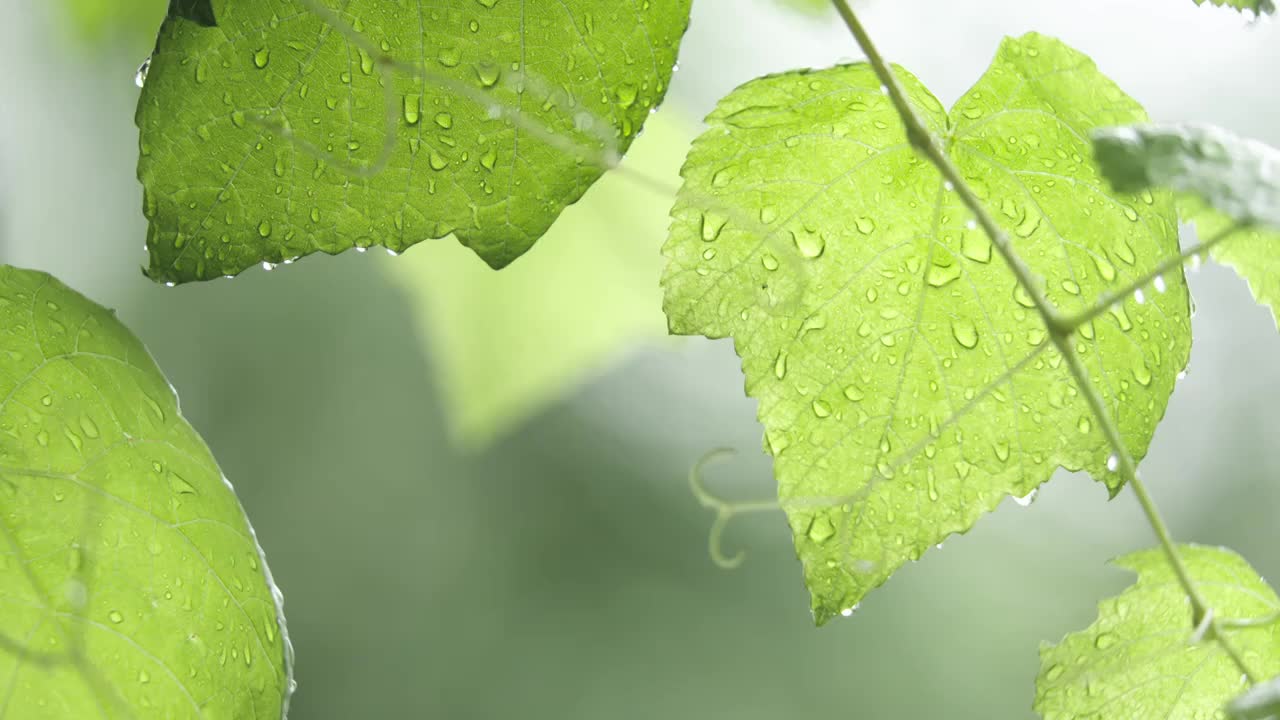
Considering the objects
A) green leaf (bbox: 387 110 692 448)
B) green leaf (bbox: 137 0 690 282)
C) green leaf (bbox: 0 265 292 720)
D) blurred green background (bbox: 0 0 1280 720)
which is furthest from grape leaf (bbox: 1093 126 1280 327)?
blurred green background (bbox: 0 0 1280 720)

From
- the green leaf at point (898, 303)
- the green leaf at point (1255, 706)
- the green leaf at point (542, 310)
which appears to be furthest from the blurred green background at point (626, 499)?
the green leaf at point (1255, 706)

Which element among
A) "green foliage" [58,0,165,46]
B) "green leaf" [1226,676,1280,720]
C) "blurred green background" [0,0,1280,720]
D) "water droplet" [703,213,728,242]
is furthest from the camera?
"blurred green background" [0,0,1280,720]

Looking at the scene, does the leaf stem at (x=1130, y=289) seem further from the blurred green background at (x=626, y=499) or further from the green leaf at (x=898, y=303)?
the blurred green background at (x=626, y=499)

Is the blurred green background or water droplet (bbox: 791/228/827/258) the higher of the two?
water droplet (bbox: 791/228/827/258)

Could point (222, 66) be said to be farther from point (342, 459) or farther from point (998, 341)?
point (342, 459)

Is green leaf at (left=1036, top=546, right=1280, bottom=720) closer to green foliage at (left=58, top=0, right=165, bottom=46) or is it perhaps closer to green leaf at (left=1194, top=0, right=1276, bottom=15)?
green leaf at (left=1194, top=0, right=1276, bottom=15)

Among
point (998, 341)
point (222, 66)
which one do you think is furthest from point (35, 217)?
point (998, 341)

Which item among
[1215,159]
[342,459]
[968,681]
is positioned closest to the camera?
[1215,159]
